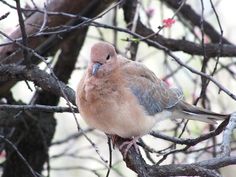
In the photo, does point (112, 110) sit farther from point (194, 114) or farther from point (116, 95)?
point (194, 114)

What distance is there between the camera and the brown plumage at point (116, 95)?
2.60 meters

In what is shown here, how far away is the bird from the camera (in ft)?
8.53

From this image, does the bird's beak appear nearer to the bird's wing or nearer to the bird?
the bird

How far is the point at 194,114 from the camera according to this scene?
311 centimetres

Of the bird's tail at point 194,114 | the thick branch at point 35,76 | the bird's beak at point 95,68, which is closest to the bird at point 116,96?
the bird's beak at point 95,68

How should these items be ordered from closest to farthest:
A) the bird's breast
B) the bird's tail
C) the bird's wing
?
the bird's breast < the bird's wing < the bird's tail

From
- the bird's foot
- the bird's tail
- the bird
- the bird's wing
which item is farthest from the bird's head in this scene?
the bird's tail

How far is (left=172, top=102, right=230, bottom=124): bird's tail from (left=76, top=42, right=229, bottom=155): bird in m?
0.27

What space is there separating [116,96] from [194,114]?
65 cm

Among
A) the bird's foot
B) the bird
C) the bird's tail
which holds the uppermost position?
the bird's tail

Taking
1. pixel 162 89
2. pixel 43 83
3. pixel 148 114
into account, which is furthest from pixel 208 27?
pixel 43 83

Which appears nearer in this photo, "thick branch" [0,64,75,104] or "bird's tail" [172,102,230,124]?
"thick branch" [0,64,75,104]

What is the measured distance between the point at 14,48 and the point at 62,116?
2.61 meters

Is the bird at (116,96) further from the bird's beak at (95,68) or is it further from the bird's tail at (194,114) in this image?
the bird's tail at (194,114)
